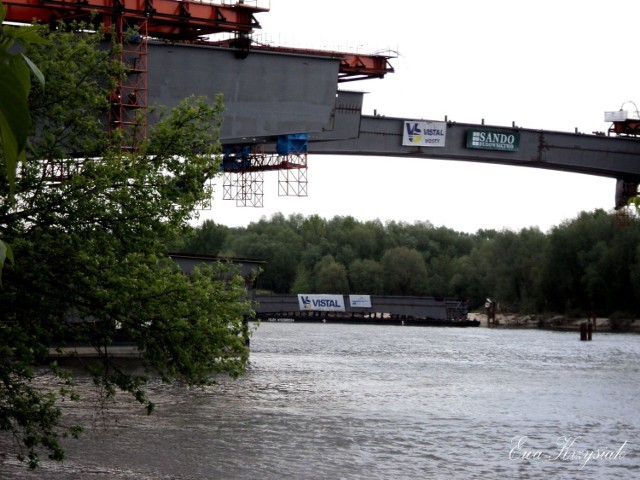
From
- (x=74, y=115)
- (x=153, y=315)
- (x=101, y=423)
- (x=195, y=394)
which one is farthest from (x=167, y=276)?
(x=195, y=394)

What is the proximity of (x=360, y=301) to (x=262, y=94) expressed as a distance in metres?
83.8

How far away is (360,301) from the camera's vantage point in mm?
123000

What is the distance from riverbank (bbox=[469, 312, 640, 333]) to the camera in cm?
9556

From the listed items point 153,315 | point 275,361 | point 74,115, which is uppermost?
point 74,115

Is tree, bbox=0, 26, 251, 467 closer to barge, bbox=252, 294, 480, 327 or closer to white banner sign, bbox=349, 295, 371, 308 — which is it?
barge, bbox=252, 294, 480, 327

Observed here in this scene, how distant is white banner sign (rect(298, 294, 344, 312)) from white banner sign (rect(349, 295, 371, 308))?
2.06 metres

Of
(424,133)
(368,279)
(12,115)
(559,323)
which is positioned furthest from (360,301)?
(12,115)

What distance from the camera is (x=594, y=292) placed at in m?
96.1

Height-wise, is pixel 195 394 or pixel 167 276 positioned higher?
pixel 167 276

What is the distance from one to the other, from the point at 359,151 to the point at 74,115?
3563 centimetres

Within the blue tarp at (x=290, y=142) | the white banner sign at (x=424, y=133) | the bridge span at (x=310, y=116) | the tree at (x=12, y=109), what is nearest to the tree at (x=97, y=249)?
the tree at (x=12, y=109)

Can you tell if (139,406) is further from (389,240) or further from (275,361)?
(389,240)

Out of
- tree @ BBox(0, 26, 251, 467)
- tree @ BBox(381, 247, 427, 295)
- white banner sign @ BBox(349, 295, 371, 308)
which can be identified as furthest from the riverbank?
tree @ BBox(0, 26, 251, 467)

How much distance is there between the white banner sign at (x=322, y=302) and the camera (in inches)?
4887
